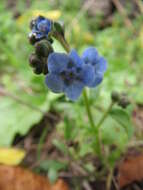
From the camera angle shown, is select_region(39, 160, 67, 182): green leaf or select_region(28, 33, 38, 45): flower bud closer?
select_region(28, 33, 38, 45): flower bud

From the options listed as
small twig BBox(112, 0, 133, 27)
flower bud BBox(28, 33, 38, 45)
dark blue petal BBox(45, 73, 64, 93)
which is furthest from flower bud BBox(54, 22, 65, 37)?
small twig BBox(112, 0, 133, 27)

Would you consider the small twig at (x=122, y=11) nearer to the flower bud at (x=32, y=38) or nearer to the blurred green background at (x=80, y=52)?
the blurred green background at (x=80, y=52)

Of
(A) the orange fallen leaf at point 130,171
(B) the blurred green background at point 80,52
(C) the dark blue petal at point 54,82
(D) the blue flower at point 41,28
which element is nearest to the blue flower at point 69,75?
(C) the dark blue petal at point 54,82

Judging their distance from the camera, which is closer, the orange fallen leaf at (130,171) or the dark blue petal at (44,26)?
the dark blue petal at (44,26)

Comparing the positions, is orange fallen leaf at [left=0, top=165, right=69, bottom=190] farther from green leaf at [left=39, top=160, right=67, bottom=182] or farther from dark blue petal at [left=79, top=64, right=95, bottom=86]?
dark blue petal at [left=79, top=64, right=95, bottom=86]

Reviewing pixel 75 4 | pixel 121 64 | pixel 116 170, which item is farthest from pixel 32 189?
pixel 75 4

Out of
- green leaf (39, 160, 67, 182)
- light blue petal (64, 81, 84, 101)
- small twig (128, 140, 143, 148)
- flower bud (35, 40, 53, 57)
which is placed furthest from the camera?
small twig (128, 140, 143, 148)

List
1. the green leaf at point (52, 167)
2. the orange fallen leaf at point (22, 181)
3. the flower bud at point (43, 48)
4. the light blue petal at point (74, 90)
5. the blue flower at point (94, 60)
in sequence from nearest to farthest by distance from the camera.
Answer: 1. the flower bud at point (43, 48)
2. the light blue petal at point (74, 90)
3. the blue flower at point (94, 60)
4. the green leaf at point (52, 167)
5. the orange fallen leaf at point (22, 181)
